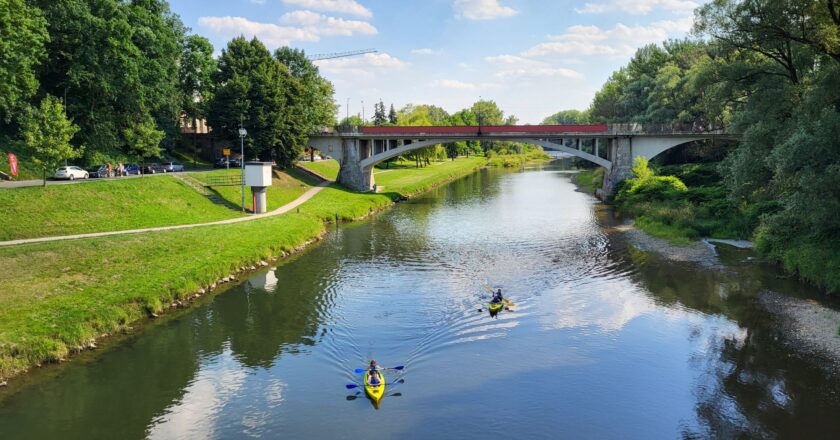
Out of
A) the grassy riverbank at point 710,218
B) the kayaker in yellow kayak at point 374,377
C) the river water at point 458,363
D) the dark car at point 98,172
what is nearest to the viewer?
the river water at point 458,363

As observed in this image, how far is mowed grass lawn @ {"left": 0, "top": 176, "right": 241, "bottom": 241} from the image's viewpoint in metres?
34.3

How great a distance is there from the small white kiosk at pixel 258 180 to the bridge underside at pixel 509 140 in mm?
21975

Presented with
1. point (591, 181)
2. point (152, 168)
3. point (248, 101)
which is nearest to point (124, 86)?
point (152, 168)

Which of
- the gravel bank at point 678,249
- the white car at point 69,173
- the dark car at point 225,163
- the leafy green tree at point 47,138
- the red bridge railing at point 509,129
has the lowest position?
the gravel bank at point 678,249

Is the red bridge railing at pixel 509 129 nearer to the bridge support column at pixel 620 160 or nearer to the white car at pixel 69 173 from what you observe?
the bridge support column at pixel 620 160

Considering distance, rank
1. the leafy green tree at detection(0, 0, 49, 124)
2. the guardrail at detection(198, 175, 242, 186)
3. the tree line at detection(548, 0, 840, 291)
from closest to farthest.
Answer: the tree line at detection(548, 0, 840, 291)
the leafy green tree at detection(0, 0, 49, 124)
the guardrail at detection(198, 175, 242, 186)

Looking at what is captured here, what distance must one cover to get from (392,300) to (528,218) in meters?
28.6

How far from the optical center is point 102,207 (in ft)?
128

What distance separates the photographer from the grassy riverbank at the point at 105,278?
2139cm

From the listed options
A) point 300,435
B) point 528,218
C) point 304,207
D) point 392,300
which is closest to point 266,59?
point 304,207

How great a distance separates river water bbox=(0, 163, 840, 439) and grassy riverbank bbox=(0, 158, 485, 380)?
119cm

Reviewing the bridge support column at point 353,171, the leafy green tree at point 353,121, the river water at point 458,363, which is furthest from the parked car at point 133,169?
the leafy green tree at point 353,121

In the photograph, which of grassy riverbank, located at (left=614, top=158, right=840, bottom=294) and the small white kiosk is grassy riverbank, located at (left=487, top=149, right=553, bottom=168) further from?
the small white kiosk

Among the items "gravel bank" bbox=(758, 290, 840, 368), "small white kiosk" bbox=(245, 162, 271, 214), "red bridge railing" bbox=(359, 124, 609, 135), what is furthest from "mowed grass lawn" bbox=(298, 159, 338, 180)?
"gravel bank" bbox=(758, 290, 840, 368)
